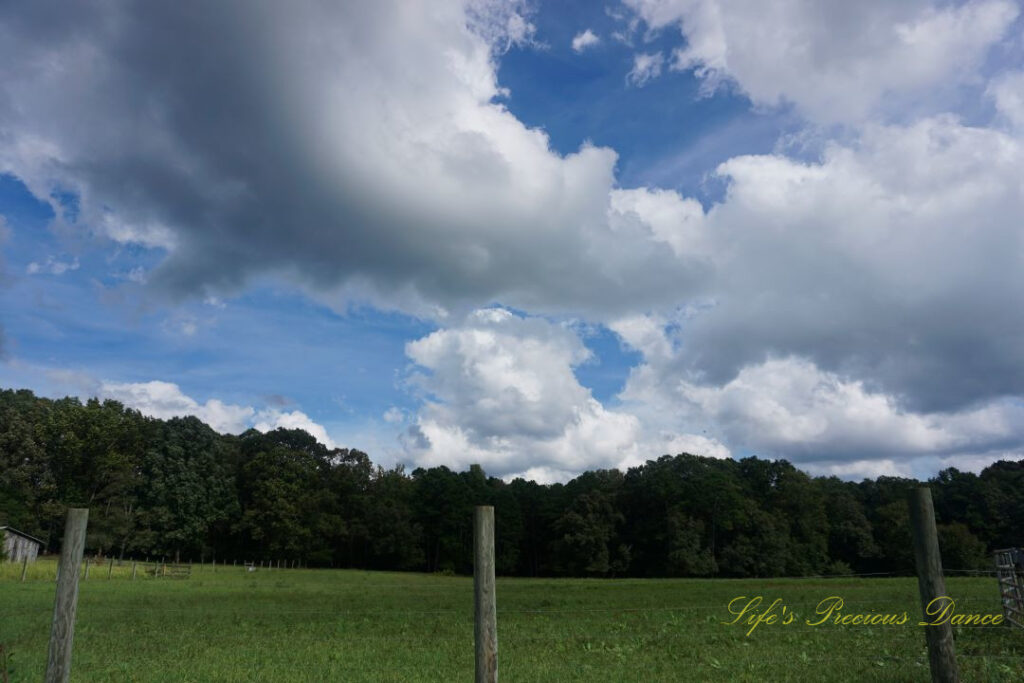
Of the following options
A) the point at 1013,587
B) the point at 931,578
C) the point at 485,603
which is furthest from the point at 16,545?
the point at 931,578

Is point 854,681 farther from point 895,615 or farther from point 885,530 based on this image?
point 885,530

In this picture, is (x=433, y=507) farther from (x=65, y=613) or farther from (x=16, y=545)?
(x=65, y=613)

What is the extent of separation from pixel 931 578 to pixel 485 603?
13.4 feet

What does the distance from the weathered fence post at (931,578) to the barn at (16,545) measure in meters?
59.6

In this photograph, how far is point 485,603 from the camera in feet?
18.8

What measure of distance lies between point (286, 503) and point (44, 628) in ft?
227

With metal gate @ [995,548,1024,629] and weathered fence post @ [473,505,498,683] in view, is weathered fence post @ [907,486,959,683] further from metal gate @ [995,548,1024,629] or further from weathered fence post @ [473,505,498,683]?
metal gate @ [995,548,1024,629]

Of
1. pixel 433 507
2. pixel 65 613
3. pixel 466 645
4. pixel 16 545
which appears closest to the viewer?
pixel 65 613

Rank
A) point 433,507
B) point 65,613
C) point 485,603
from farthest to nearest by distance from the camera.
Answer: point 433,507, point 65,613, point 485,603

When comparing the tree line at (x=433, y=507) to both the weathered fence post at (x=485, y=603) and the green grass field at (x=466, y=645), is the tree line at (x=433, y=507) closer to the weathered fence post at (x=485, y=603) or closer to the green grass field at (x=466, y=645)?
the green grass field at (x=466, y=645)

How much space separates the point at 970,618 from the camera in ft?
57.6

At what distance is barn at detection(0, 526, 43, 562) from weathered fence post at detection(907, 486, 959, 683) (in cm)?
5957

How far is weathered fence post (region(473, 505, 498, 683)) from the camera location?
5.62 m

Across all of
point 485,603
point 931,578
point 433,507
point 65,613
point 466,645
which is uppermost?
point 433,507
